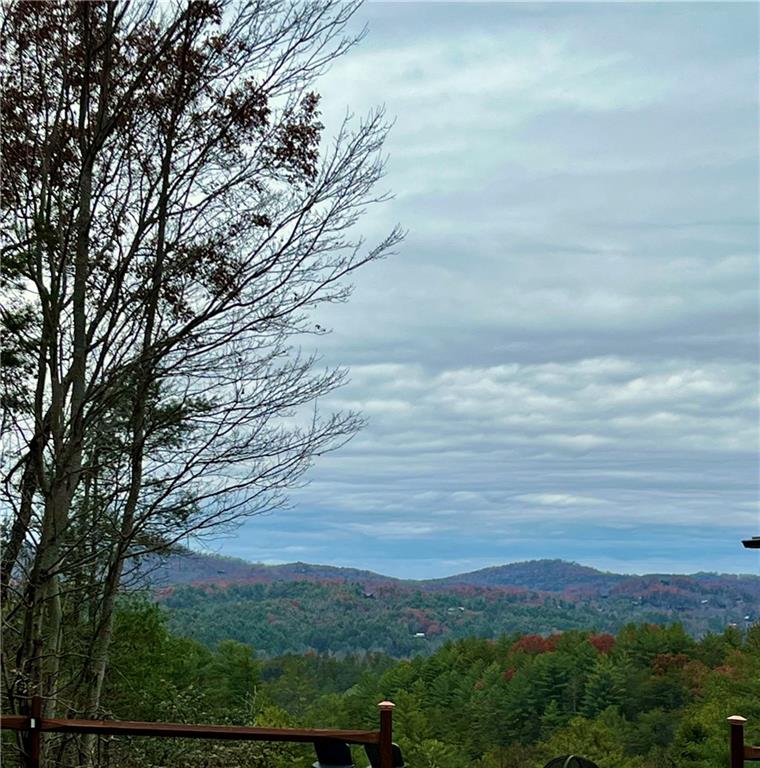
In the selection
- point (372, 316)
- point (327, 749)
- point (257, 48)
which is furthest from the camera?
point (372, 316)

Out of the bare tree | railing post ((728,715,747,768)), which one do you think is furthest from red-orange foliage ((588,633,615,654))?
→ railing post ((728,715,747,768))

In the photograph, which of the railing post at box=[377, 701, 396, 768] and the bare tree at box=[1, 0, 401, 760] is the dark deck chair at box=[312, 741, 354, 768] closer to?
the railing post at box=[377, 701, 396, 768]

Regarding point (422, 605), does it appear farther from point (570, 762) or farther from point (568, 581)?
point (570, 762)

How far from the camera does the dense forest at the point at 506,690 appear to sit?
10242 mm

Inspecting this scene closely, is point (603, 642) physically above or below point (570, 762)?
below

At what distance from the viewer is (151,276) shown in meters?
4.72

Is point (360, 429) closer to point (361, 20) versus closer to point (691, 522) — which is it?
point (361, 20)

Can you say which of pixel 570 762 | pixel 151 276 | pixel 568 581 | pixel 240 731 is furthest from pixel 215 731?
pixel 568 581

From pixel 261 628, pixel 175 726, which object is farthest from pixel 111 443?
pixel 261 628

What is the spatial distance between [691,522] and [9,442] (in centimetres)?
2434

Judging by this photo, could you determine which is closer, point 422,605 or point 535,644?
point 422,605

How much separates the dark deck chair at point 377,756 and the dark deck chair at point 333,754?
7 centimetres

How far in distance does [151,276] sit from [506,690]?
1365 centimetres

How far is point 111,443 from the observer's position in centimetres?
464
